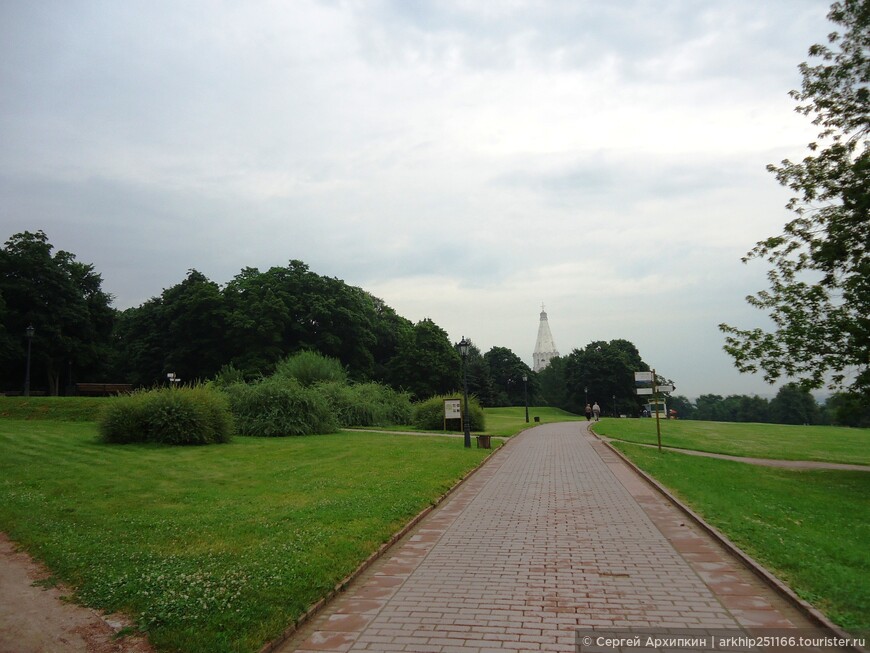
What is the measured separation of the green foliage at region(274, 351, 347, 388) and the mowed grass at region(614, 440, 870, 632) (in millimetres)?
21931

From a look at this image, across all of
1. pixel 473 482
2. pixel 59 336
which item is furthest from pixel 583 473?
pixel 59 336

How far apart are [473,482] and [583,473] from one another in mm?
3326

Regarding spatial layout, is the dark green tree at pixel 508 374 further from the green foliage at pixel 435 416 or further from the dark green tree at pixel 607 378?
the green foliage at pixel 435 416

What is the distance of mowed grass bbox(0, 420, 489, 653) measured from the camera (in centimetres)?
570

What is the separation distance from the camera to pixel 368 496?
11.5m

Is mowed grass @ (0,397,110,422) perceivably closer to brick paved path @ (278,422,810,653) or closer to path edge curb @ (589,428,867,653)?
brick paved path @ (278,422,810,653)

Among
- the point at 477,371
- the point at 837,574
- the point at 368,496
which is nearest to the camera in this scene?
the point at 837,574

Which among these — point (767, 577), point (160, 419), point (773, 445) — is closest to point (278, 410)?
point (160, 419)

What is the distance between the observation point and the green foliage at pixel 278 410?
27500 millimetres

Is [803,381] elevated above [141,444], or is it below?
above

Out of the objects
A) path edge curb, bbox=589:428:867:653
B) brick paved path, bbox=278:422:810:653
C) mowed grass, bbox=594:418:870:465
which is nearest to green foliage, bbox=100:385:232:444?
brick paved path, bbox=278:422:810:653

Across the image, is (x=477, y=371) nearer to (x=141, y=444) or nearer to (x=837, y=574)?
(x=141, y=444)

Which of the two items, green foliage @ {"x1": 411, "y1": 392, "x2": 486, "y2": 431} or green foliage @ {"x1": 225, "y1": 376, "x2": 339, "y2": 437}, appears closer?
green foliage @ {"x1": 225, "y1": 376, "x2": 339, "y2": 437}

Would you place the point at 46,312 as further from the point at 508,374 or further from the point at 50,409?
the point at 508,374
